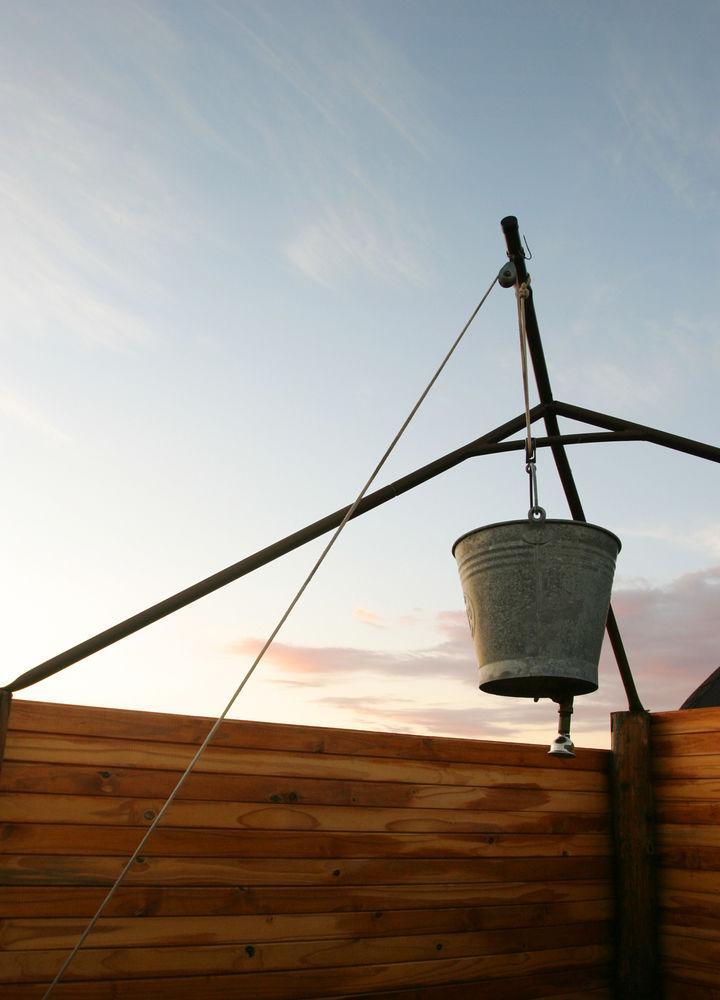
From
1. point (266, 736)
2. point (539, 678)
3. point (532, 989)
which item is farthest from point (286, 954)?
point (539, 678)

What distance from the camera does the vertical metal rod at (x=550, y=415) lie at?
306cm

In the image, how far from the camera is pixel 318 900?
3316 mm

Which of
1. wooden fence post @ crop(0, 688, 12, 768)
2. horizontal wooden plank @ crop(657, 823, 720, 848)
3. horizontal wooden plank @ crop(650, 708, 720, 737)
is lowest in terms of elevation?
horizontal wooden plank @ crop(657, 823, 720, 848)

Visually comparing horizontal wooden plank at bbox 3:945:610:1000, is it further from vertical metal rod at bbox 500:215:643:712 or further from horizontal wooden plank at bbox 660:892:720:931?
vertical metal rod at bbox 500:215:643:712

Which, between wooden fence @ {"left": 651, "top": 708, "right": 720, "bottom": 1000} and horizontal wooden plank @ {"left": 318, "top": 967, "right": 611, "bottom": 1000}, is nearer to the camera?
horizontal wooden plank @ {"left": 318, "top": 967, "right": 611, "bottom": 1000}

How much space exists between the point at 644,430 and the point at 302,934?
2.33 metres

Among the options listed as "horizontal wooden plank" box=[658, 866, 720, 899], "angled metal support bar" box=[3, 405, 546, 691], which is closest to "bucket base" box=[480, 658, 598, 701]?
"angled metal support bar" box=[3, 405, 546, 691]

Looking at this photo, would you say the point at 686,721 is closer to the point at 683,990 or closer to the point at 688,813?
the point at 688,813

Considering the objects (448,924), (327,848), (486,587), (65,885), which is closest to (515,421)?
(486,587)

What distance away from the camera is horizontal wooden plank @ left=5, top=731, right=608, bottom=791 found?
9.73ft

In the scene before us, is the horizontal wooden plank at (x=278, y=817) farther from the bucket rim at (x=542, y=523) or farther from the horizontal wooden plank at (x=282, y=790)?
the bucket rim at (x=542, y=523)

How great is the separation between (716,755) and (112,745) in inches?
106

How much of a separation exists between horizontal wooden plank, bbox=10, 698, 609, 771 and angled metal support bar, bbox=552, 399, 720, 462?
147 cm

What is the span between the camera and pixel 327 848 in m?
3.38
